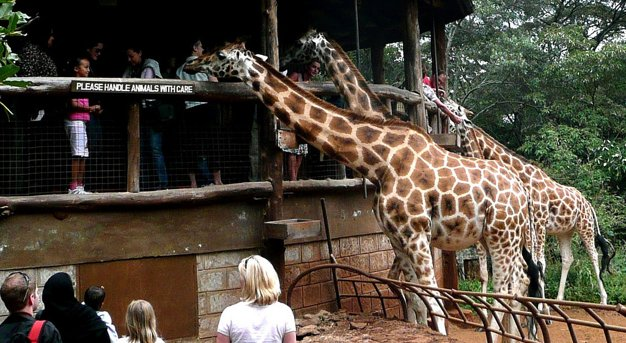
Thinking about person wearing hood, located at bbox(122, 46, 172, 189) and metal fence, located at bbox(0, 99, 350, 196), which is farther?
person wearing hood, located at bbox(122, 46, 172, 189)

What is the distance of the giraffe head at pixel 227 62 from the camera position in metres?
7.77

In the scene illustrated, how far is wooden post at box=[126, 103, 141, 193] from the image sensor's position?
727 centimetres

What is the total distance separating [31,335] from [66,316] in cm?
77

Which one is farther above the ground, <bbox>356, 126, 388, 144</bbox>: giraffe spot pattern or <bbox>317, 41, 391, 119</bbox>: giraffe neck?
<bbox>317, 41, 391, 119</bbox>: giraffe neck

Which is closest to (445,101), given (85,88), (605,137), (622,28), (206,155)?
(206,155)

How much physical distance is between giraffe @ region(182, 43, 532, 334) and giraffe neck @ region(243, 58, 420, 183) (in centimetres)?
1

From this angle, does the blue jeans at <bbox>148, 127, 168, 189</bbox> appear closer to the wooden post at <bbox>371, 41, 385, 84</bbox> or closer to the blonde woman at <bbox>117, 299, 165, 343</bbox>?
the blonde woman at <bbox>117, 299, 165, 343</bbox>

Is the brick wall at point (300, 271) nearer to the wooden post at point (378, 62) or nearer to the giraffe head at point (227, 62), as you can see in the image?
the giraffe head at point (227, 62)

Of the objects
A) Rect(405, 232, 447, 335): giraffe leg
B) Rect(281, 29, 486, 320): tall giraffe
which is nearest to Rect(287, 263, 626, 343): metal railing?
Rect(405, 232, 447, 335): giraffe leg

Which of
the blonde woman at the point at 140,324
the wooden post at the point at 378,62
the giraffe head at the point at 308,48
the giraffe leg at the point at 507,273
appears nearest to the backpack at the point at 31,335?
the blonde woman at the point at 140,324

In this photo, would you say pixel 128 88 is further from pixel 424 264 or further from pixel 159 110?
pixel 424 264

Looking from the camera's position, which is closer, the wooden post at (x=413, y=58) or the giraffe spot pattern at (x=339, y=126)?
the giraffe spot pattern at (x=339, y=126)

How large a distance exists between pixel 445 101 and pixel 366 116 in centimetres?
370

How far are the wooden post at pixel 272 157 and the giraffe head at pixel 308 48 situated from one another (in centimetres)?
95
